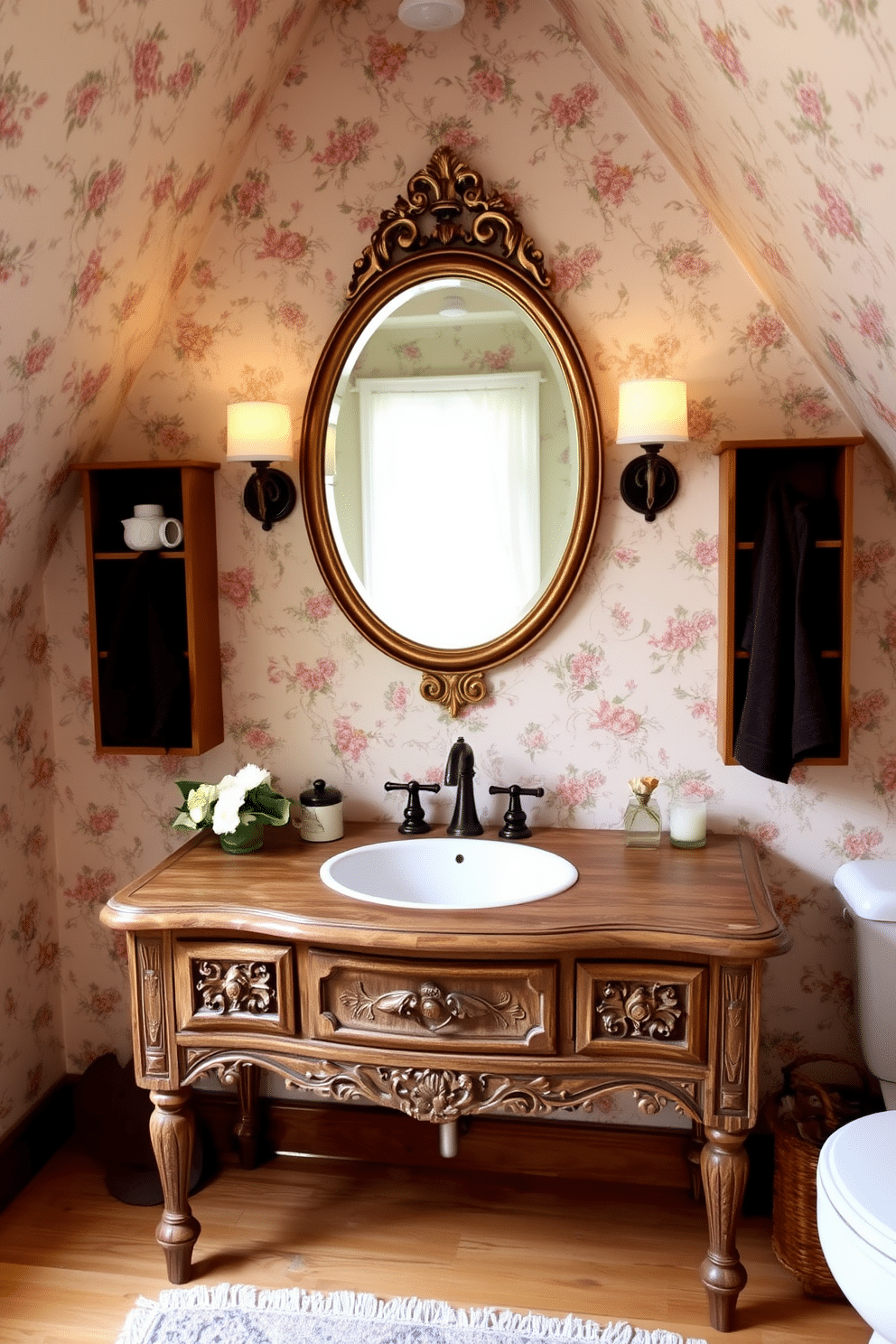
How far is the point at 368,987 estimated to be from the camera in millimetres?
1921

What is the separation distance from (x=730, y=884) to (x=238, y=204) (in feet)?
5.67

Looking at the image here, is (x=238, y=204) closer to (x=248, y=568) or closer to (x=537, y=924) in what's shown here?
(x=248, y=568)

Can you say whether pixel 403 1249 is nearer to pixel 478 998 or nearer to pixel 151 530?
pixel 478 998

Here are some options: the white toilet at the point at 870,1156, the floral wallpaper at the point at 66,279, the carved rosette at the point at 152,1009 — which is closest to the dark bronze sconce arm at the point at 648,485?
the white toilet at the point at 870,1156

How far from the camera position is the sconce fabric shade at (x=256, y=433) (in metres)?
2.25

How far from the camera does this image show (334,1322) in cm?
202

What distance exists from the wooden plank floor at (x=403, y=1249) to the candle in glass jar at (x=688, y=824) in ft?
2.65

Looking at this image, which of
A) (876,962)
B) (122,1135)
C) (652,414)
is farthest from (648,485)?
(122,1135)

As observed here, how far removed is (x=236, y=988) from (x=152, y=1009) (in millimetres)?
179

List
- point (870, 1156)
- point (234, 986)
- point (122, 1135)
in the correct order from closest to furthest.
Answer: point (870, 1156), point (234, 986), point (122, 1135)

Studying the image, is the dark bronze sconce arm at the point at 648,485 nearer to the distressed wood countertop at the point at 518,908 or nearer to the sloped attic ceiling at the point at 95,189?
the distressed wood countertop at the point at 518,908

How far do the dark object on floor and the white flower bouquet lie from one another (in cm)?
69

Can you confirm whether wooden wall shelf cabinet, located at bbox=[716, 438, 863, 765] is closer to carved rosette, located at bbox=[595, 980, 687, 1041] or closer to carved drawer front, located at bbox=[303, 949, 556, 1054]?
carved rosette, located at bbox=[595, 980, 687, 1041]

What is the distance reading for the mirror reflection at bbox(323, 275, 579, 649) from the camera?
2.27 m
